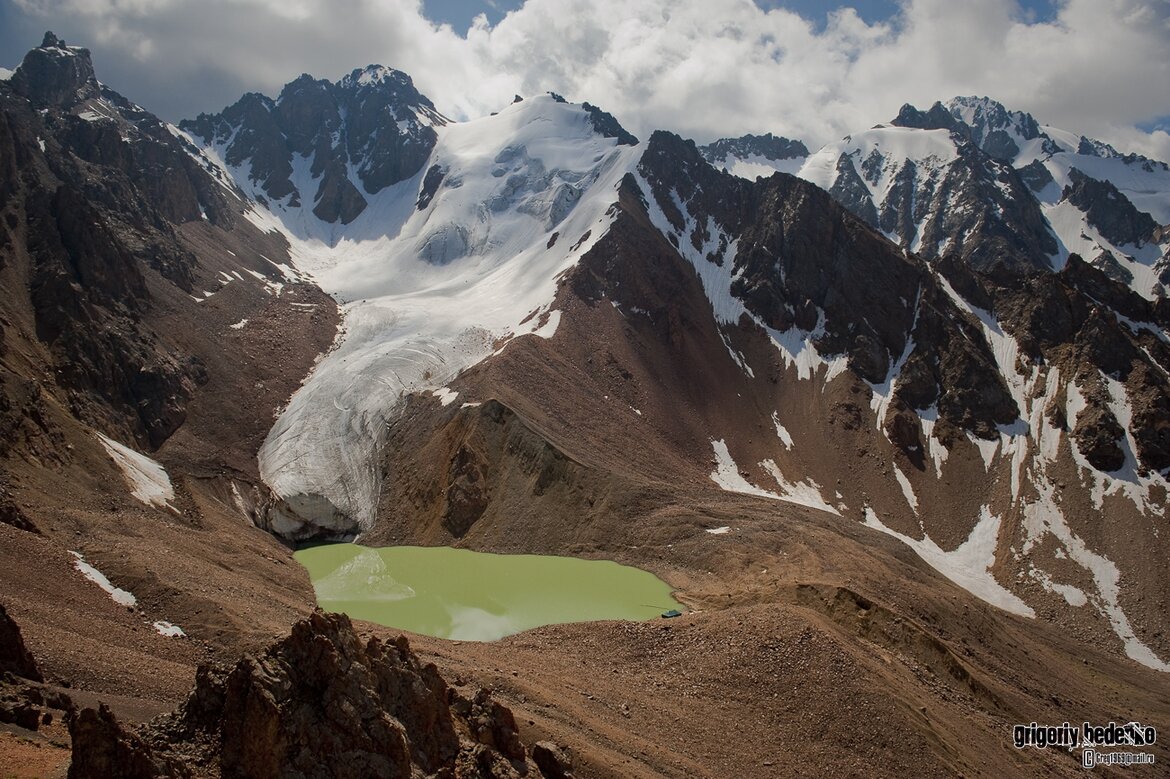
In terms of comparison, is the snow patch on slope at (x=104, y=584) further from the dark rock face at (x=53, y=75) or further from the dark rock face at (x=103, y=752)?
the dark rock face at (x=53, y=75)

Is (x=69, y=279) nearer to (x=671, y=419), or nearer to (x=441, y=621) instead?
(x=441, y=621)

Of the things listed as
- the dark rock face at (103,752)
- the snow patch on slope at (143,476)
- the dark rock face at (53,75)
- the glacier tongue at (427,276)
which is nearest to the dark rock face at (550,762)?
the dark rock face at (103,752)

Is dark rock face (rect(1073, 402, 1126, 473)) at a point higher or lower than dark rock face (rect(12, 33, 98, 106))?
lower

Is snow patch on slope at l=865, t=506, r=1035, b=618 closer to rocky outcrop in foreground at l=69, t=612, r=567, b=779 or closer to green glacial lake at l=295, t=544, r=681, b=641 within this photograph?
green glacial lake at l=295, t=544, r=681, b=641

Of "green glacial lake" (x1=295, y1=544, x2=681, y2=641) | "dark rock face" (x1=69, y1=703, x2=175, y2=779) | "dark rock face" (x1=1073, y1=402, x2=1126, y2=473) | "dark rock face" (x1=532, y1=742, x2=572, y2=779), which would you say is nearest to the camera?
"dark rock face" (x1=69, y1=703, x2=175, y2=779)

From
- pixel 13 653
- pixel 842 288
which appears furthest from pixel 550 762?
pixel 842 288

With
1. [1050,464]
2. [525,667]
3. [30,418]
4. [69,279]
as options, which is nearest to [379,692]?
[525,667]

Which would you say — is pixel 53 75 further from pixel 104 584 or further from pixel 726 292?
pixel 104 584

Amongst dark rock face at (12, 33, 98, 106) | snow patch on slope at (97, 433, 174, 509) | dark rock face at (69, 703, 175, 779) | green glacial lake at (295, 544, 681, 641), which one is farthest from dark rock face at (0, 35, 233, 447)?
dark rock face at (69, 703, 175, 779)
